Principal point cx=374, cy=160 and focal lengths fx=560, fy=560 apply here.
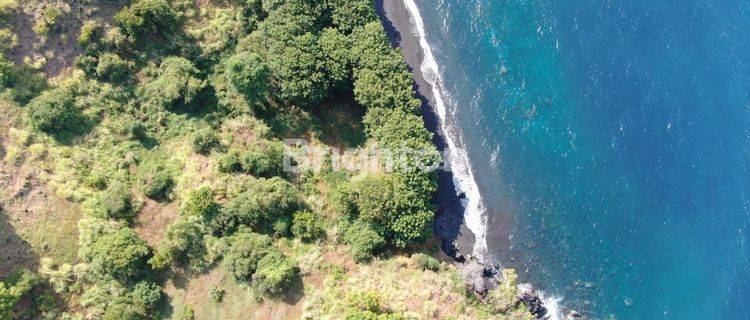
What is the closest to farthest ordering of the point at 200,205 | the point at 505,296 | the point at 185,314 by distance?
the point at 185,314, the point at 200,205, the point at 505,296

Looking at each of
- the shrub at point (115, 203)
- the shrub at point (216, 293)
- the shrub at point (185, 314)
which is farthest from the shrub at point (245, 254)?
the shrub at point (115, 203)

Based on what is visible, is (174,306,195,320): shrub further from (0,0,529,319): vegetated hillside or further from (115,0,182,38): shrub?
(115,0,182,38): shrub

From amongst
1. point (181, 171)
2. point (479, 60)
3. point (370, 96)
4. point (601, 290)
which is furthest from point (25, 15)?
point (601, 290)

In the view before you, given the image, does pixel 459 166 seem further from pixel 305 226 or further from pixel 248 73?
pixel 248 73

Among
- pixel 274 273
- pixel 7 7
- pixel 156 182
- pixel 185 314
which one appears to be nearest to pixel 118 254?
pixel 156 182

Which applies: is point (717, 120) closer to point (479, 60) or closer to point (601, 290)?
point (601, 290)

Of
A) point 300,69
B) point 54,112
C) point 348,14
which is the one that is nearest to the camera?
point 54,112
